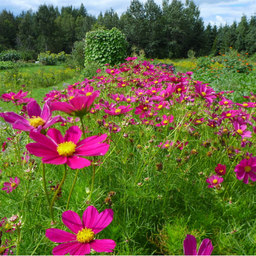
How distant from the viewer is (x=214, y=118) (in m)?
1.40

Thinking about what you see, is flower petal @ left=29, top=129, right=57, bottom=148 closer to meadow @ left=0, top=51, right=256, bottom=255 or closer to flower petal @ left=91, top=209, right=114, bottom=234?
meadow @ left=0, top=51, right=256, bottom=255

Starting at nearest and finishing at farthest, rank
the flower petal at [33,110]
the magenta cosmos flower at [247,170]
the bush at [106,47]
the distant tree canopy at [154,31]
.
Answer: the flower petal at [33,110] < the magenta cosmos flower at [247,170] < the bush at [106,47] < the distant tree canopy at [154,31]

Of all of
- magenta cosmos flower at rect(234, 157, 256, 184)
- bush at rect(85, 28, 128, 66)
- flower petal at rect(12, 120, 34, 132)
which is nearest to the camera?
flower petal at rect(12, 120, 34, 132)

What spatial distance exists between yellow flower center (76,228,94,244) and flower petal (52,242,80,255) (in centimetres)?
1

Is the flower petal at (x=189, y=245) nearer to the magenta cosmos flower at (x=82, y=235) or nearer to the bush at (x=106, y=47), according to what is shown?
the magenta cosmos flower at (x=82, y=235)

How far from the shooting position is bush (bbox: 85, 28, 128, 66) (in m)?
7.32

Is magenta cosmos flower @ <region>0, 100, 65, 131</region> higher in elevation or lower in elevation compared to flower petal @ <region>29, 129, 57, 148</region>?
higher

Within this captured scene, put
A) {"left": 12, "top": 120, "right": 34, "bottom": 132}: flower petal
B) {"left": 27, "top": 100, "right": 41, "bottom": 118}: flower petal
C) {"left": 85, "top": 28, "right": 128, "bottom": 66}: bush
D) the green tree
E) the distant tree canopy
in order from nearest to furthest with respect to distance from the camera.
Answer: {"left": 12, "top": 120, "right": 34, "bottom": 132}: flower petal
{"left": 27, "top": 100, "right": 41, "bottom": 118}: flower petal
{"left": 85, "top": 28, "right": 128, "bottom": 66}: bush
the distant tree canopy
the green tree

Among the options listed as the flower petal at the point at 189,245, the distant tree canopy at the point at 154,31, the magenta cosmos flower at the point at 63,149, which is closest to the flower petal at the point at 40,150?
the magenta cosmos flower at the point at 63,149

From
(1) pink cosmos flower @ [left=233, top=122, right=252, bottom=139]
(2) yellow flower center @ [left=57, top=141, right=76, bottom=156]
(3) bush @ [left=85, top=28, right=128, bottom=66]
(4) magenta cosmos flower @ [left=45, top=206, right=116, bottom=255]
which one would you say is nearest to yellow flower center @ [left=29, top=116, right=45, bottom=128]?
(2) yellow flower center @ [left=57, top=141, right=76, bottom=156]

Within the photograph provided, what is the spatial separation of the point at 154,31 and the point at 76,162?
25.2 meters

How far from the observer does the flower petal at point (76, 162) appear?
0.50 m

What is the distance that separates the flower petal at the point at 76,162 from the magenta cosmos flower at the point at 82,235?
15 cm

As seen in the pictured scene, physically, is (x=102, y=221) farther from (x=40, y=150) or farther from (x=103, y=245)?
(x=40, y=150)
